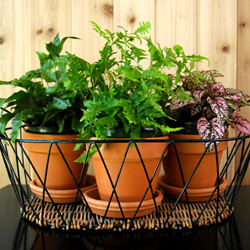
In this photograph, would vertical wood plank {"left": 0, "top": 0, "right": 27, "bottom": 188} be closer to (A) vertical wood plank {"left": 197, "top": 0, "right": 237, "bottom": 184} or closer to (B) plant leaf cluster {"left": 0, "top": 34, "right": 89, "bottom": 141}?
(B) plant leaf cluster {"left": 0, "top": 34, "right": 89, "bottom": 141}

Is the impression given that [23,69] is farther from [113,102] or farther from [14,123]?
[113,102]

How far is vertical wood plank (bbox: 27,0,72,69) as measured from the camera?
1.06 metres

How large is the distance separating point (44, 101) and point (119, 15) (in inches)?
22.9

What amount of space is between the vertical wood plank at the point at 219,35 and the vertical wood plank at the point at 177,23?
30mm

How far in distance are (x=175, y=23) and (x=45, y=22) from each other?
0.56 meters

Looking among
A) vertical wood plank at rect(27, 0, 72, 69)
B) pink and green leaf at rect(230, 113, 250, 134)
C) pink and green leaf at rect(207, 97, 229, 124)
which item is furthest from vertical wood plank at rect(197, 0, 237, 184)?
vertical wood plank at rect(27, 0, 72, 69)

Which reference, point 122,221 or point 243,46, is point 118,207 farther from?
point 243,46

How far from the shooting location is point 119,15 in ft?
3.40

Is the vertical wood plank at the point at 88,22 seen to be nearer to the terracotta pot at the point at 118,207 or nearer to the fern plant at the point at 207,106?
the fern plant at the point at 207,106

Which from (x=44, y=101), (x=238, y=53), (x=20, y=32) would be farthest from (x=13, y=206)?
(x=238, y=53)

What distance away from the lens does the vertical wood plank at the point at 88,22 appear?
1043 millimetres

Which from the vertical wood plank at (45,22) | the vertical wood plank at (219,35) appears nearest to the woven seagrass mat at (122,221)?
the vertical wood plank at (219,35)

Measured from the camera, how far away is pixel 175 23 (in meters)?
1.03

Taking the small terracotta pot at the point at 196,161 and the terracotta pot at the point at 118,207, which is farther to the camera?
the small terracotta pot at the point at 196,161
